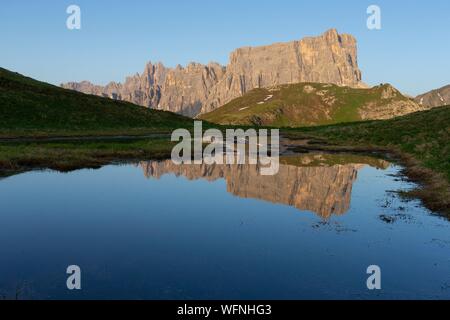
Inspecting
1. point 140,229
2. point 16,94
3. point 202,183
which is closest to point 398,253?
point 140,229

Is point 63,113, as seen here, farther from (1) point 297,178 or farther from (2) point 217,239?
(2) point 217,239

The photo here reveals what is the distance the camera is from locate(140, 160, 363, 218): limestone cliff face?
96.4ft

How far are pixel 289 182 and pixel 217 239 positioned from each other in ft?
56.9

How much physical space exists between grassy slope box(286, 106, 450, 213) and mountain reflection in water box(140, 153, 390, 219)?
530cm

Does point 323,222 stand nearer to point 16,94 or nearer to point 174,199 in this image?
point 174,199

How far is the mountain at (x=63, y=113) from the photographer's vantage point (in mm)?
88519

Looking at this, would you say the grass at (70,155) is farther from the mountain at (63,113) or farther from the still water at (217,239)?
the mountain at (63,113)

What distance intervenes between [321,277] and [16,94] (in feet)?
335

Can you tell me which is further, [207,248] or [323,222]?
[323,222]

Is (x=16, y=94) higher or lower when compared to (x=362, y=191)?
higher

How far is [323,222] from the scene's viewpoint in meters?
23.9

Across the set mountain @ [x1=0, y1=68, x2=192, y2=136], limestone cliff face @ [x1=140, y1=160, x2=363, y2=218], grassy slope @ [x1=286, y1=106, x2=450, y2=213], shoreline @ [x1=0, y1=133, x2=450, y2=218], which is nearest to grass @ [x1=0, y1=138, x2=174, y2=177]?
shoreline @ [x1=0, y1=133, x2=450, y2=218]

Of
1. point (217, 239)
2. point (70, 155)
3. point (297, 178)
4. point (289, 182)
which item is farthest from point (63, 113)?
point (217, 239)
